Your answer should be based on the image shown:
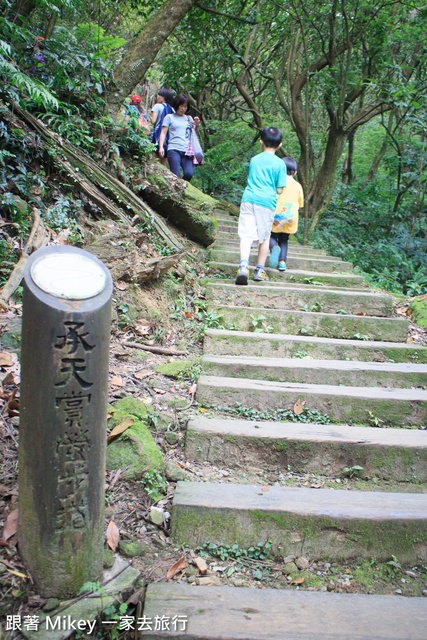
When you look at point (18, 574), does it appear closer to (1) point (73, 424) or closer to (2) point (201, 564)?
(1) point (73, 424)

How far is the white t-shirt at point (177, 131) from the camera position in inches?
246

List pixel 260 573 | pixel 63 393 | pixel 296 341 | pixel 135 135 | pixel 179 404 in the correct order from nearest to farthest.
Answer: pixel 63 393, pixel 260 573, pixel 179 404, pixel 296 341, pixel 135 135

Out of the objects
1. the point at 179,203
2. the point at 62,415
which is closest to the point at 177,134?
the point at 179,203

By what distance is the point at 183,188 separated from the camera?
5504 millimetres

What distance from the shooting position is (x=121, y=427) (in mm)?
2303

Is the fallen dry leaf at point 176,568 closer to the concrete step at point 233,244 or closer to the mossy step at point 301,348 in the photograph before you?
the mossy step at point 301,348

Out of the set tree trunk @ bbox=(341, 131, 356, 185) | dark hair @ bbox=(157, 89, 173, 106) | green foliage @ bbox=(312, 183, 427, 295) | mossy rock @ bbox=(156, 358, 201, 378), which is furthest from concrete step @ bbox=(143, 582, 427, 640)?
tree trunk @ bbox=(341, 131, 356, 185)

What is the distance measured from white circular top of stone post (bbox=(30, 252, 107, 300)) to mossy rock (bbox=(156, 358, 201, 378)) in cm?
161

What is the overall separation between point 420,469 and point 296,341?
1.40m

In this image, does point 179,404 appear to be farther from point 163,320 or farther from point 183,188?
point 183,188

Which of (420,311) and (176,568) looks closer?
(176,568)

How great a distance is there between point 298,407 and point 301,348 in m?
0.83

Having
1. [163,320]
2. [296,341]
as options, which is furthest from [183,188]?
[296,341]

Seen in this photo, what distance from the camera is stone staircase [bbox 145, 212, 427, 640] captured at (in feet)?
5.41
